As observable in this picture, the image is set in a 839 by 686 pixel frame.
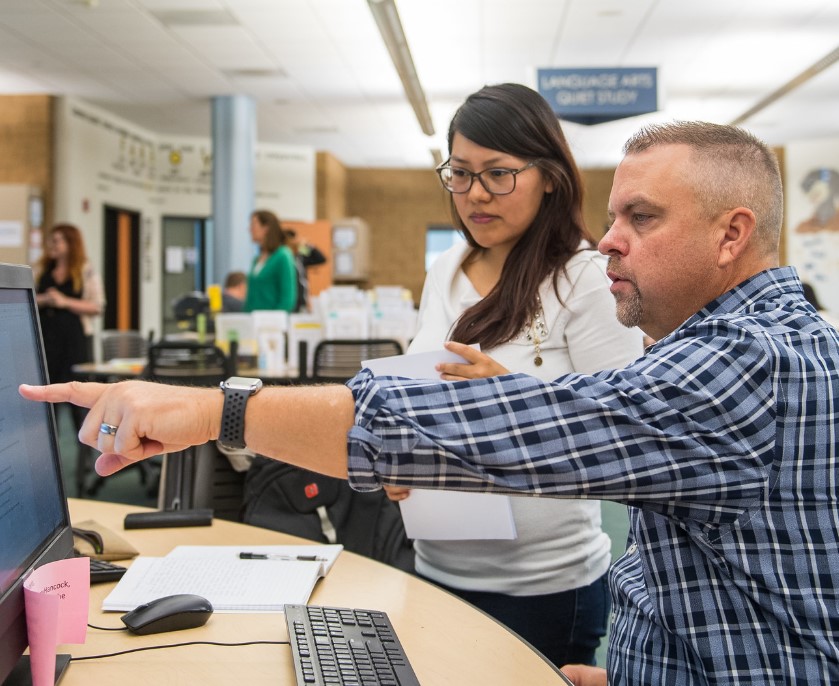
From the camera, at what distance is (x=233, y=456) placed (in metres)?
2.29

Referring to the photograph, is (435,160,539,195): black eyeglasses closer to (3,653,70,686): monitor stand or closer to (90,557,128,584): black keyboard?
(90,557,128,584): black keyboard

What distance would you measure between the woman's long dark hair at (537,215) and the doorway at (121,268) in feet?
32.1

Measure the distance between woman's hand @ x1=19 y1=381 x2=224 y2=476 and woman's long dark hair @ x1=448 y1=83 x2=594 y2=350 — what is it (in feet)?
2.37

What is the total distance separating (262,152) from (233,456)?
10926mm

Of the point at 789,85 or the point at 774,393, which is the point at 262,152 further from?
the point at 774,393

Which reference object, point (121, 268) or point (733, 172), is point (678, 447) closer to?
point (733, 172)

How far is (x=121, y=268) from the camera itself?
36.9 ft

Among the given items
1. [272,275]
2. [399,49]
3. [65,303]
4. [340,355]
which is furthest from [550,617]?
[399,49]

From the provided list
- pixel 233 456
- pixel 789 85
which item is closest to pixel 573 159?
pixel 233 456

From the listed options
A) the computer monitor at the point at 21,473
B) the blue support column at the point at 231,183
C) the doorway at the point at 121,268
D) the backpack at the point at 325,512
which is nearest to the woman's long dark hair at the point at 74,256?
the blue support column at the point at 231,183

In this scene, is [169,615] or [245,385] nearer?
[245,385]

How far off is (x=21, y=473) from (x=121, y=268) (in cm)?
1083

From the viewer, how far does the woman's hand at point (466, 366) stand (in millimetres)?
1359

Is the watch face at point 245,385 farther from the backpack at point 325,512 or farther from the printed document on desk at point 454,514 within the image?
the backpack at point 325,512
